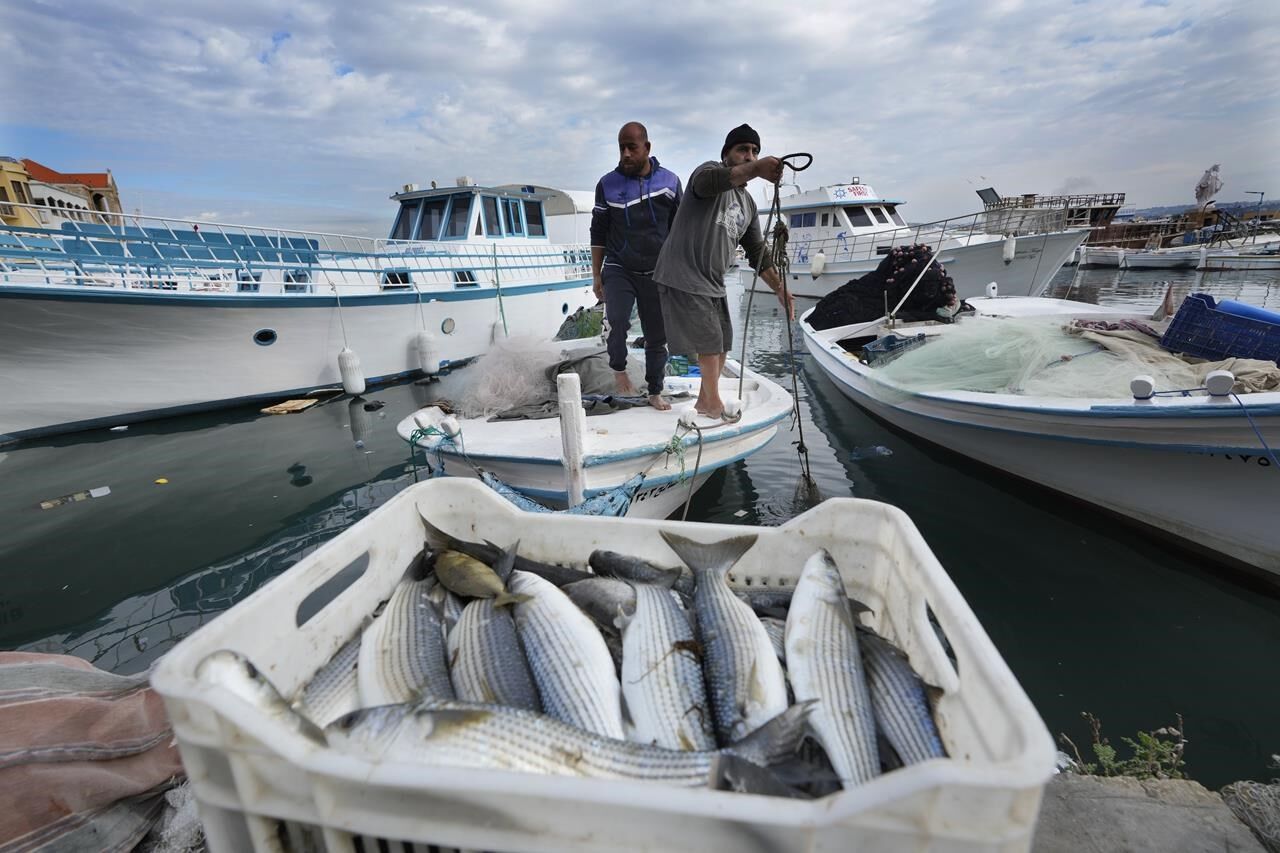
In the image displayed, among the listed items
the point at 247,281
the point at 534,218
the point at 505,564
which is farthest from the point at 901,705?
the point at 534,218

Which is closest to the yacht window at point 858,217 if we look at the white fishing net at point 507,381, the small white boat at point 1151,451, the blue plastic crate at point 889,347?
the blue plastic crate at point 889,347

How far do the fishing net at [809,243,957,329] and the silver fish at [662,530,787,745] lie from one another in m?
9.22

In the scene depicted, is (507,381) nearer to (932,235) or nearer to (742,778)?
(742,778)

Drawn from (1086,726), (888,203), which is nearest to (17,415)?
(1086,726)

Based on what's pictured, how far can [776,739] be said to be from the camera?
1521 mm

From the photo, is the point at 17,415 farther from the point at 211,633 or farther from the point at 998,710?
the point at 998,710

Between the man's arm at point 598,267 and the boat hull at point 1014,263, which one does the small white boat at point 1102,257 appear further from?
the man's arm at point 598,267

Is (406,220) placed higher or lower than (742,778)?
higher

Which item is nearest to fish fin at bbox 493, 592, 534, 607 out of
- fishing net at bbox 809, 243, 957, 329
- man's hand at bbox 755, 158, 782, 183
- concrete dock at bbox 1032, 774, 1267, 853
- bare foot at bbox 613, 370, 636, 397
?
concrete dock at bbox 1032, 774, 1267, 853

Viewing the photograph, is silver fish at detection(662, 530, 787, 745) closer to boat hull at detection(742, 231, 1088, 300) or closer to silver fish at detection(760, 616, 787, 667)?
silver fish at detection(760, 616, 787, 667)

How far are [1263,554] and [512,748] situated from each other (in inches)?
230

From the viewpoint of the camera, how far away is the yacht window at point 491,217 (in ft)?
46.6

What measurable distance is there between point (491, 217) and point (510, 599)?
14.0 m

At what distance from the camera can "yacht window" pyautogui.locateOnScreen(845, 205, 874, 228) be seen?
73.3ft
